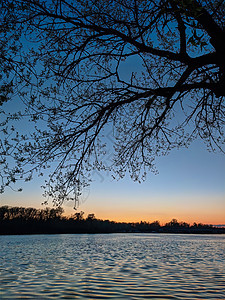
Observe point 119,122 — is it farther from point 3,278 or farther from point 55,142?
point 3,278

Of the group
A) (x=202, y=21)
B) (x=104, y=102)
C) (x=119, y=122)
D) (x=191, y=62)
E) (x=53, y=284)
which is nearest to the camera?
(x=202, y=21)

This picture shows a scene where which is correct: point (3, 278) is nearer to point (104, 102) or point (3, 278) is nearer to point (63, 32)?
point (104, 102)

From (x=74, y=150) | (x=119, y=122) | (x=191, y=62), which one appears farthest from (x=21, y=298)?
(x=191, y=62)

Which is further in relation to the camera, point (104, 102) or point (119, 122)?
point (119, 122)

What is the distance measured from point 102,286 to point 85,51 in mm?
9385

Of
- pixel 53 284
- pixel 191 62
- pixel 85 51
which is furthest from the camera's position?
pixel 53 284

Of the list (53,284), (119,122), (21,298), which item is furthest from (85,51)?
(53,284)

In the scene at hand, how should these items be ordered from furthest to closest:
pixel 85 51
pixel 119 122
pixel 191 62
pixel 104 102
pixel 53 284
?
pixel 53 284, pixel 119 122, pixel 104 102, pixel 85 51, pixel 191 62

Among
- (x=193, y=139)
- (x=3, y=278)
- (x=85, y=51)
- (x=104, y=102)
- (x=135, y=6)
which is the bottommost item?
(x=3, y=278)

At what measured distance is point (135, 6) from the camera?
971 centimetres

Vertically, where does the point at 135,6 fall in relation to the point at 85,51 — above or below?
above

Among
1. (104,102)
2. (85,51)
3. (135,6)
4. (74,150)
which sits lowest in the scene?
(74,150)

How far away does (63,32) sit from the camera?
32.0 ft

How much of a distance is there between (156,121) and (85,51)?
3987 millimetres
